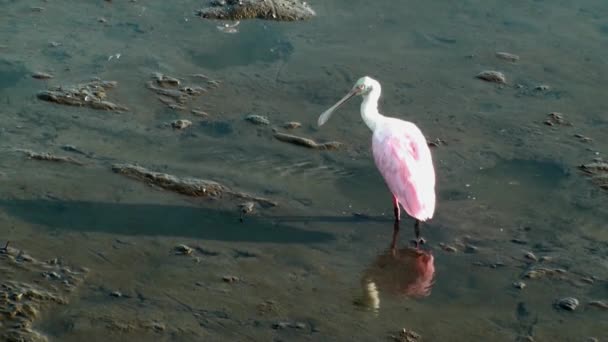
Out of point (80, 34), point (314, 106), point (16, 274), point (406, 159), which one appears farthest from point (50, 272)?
point (80, 34)

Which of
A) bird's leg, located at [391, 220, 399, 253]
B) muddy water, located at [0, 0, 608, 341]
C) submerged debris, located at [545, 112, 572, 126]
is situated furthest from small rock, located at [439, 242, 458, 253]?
submerged debris, located at [545, 112, 572, 126]

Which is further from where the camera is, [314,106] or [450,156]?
[314,106]

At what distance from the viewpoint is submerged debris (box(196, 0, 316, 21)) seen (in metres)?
10.6

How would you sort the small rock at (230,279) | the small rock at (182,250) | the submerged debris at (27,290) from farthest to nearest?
the small rock at (182,250)
the small rock at (230,279)
the submerged debris at (27,290)

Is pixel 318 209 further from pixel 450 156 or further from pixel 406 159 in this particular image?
pixel 450 156

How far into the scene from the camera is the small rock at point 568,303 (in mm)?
6707

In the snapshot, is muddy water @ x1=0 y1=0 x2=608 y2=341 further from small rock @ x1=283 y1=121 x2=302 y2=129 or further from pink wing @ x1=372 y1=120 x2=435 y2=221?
pink wing @ x1=372 y1=120 x2=435 y2=221

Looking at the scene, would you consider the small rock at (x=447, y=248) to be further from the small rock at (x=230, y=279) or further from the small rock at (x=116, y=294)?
the small rock at (x=116, y=294)

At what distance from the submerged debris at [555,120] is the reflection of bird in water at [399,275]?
2394 millimetres

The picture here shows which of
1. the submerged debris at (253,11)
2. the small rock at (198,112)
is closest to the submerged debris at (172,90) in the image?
the small rock at (198,112)

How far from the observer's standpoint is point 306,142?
8.47 m

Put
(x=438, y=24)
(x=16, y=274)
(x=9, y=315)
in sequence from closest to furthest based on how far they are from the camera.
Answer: (x=9, y=315)
(x=16, y=274)
(x=438, y=24)

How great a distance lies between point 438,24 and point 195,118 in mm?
3221

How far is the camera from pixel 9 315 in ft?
20.0
